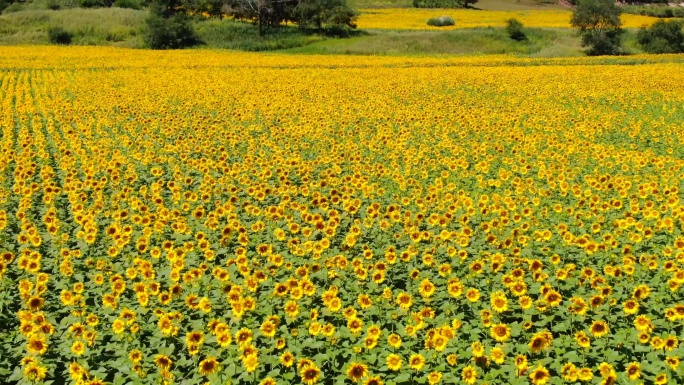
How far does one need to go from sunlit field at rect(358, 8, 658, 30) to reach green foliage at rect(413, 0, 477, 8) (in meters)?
6.90

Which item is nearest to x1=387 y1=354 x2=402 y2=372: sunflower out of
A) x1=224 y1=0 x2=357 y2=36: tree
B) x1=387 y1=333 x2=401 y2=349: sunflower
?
x1=387 y1=333 x2=401 y2=349: sunflower

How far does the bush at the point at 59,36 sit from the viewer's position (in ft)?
186

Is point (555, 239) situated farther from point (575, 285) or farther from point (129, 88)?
point (129, 88)

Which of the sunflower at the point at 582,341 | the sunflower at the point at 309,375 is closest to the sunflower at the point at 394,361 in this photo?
the sunflower at the point at 309,375

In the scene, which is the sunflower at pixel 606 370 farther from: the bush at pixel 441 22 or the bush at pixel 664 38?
the bush at pixel 441 22

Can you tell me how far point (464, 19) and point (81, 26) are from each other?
49.5 meters

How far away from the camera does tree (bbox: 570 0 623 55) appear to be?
49281mm

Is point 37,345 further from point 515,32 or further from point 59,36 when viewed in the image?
point 59,36

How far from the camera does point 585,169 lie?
42.2ft

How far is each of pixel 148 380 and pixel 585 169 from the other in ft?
35.3

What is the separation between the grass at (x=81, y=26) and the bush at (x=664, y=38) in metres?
47.8

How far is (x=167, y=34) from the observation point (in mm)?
53719

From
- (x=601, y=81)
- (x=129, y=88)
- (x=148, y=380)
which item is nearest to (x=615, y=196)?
(x=148, y=380)

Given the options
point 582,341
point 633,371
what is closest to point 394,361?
point 582,341
